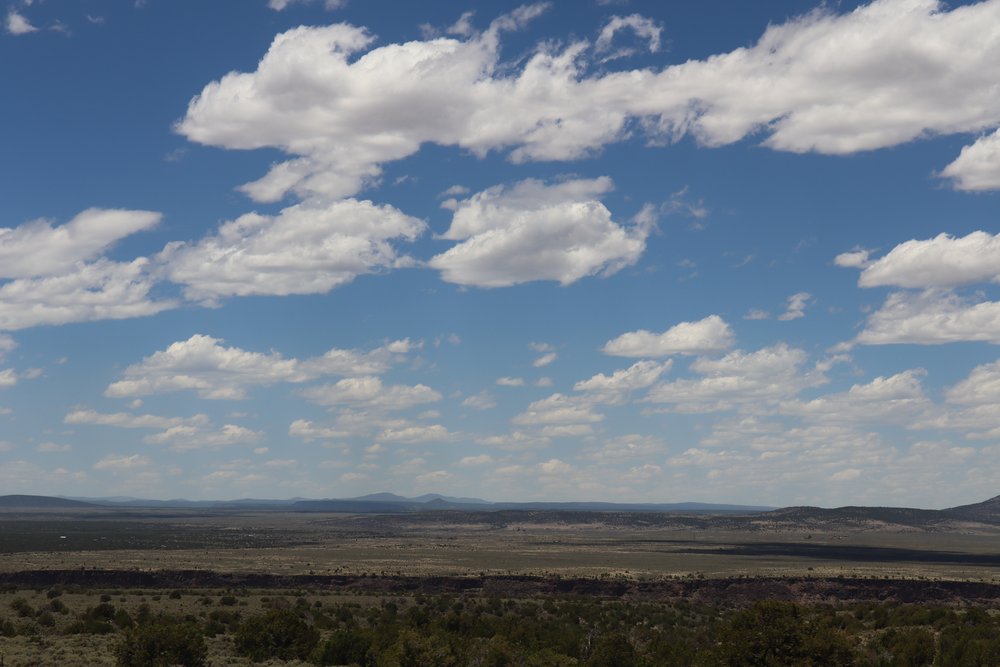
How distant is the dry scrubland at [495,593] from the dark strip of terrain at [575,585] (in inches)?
9.5

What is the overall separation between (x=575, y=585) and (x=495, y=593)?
936cm

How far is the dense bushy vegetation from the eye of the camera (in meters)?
35.6

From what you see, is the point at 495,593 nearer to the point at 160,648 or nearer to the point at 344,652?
the point at 344,652

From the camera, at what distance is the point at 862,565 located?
113812 mm

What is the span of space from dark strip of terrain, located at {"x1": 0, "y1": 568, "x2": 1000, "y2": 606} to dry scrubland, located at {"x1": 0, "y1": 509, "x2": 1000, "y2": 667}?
240mm

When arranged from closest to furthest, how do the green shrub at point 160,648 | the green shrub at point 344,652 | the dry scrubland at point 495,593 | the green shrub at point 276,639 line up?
the green shrub at point 160,648
the green shrub at point 344,652
the dry scrubland at point 495,593
the green shrub at point 276,639

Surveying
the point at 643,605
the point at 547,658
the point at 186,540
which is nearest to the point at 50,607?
the point at 547,658

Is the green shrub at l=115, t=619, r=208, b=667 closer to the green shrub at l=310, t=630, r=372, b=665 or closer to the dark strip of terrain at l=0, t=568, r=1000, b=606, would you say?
the green shrub at l=310, t=630, r=372, b=665

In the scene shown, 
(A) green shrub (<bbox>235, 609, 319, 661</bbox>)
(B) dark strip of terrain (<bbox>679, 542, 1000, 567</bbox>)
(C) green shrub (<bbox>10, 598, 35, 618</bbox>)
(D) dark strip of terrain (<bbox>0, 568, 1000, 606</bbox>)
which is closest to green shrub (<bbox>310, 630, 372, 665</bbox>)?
(A) green shrub (<bbox>235, 609, 319, 661</bbox>)

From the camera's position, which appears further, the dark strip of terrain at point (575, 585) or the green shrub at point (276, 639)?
the dark strip of terrain at point (575, 585)

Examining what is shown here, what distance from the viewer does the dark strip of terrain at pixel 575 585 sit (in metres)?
80.6

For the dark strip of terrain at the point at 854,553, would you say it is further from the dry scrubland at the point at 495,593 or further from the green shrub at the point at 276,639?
the green shrub at the point at 276,639

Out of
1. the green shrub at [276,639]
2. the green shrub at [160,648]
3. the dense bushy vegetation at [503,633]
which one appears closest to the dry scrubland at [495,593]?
the dense bushy vegetation at [503,633]

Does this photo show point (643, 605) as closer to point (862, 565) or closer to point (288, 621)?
point (288, 621)
